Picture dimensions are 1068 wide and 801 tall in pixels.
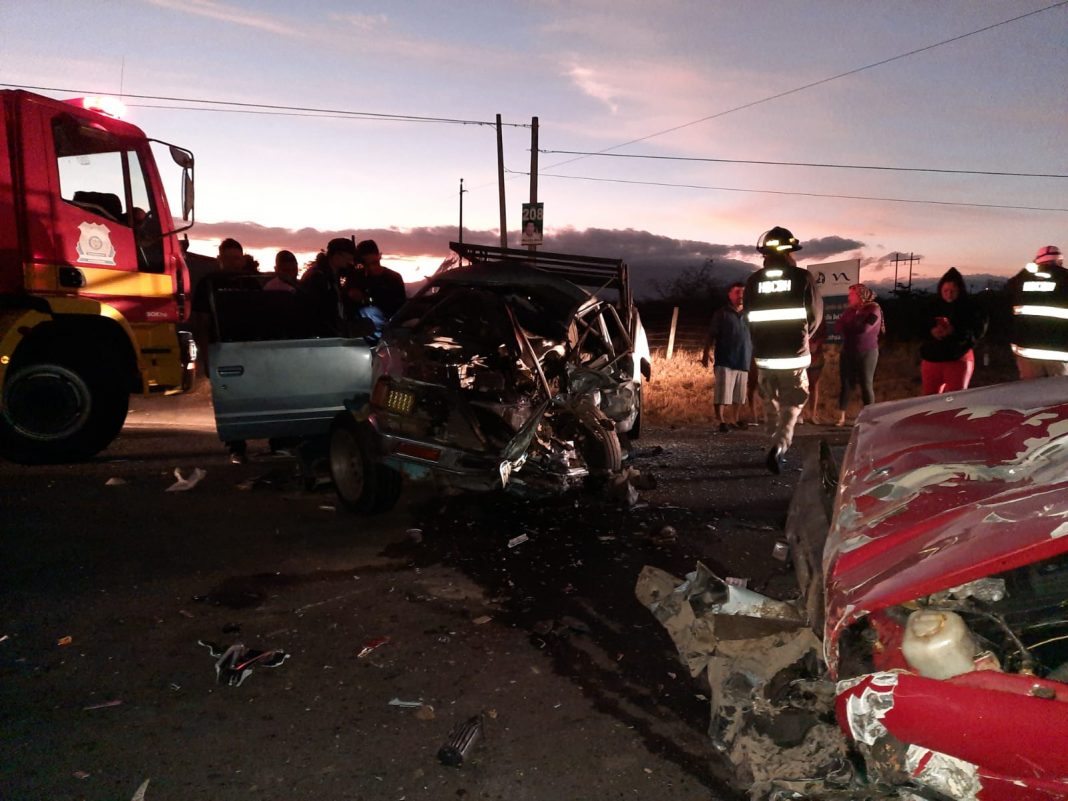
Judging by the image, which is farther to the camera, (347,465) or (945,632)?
(347,465)

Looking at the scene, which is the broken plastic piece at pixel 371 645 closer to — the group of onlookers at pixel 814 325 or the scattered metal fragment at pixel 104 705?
the scattered metal fragment at pixel 104 705

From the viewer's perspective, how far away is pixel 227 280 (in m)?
6.89

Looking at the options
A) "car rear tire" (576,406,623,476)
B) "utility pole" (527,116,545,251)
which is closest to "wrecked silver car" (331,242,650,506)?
"car rear tire" (576,406,623,476)

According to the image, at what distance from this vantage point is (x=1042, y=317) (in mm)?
6191

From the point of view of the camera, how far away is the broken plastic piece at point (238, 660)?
313 centimetres

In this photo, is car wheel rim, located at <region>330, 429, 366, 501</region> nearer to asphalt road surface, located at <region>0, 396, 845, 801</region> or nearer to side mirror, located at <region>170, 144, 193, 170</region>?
asphalt road surface, located at <region>0, 396, 845, 801</region>

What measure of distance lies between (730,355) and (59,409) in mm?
6933

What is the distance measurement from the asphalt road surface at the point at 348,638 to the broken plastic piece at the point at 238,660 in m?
0.04

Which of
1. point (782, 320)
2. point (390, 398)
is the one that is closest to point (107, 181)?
point (390, 398)

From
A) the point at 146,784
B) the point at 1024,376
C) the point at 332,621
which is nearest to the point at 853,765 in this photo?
the point at 146,784

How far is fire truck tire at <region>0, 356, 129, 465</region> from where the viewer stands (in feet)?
20.4

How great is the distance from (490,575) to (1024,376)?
522cm

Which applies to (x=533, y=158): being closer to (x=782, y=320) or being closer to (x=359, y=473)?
(x=782, y=320)

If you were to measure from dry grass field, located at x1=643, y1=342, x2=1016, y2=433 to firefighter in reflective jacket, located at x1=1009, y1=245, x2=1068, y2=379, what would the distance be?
2.92 m
